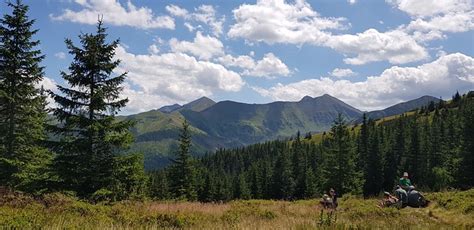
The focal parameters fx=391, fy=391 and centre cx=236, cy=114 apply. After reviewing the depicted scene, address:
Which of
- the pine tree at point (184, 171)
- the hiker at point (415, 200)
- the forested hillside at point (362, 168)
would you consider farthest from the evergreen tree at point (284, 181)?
the hiker at point (415, 200)

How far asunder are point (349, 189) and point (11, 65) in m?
41.7

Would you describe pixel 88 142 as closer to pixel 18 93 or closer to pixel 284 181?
pixel 18 93

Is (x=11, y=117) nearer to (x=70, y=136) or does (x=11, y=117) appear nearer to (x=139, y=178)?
(x=70, y=136)

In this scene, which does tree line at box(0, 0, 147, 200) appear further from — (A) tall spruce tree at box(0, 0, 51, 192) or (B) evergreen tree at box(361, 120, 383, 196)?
(B) evergreen tree at box(361, 120, 383, 196)

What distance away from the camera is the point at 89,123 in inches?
737

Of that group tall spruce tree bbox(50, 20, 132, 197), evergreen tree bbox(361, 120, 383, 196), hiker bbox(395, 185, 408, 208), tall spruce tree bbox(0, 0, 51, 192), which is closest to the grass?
hiker bbox(395, 185, 408, 208)

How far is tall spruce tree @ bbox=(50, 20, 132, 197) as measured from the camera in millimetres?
18422

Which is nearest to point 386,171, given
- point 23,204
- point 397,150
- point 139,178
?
point 397,150

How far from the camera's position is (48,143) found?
18.4 meters

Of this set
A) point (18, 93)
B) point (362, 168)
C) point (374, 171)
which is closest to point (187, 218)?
point (18, 93)

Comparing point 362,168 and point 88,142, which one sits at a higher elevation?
point 88,142

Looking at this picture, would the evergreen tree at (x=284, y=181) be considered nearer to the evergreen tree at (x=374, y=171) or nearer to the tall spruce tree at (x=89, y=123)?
the evergreen tree at (x=374, y=171)

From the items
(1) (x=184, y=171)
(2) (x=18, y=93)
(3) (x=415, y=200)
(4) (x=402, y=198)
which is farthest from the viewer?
(1) (x=184, y=171)

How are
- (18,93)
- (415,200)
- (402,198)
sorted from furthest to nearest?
1. (18,93)
2. (415,200)
3. (402,198)
